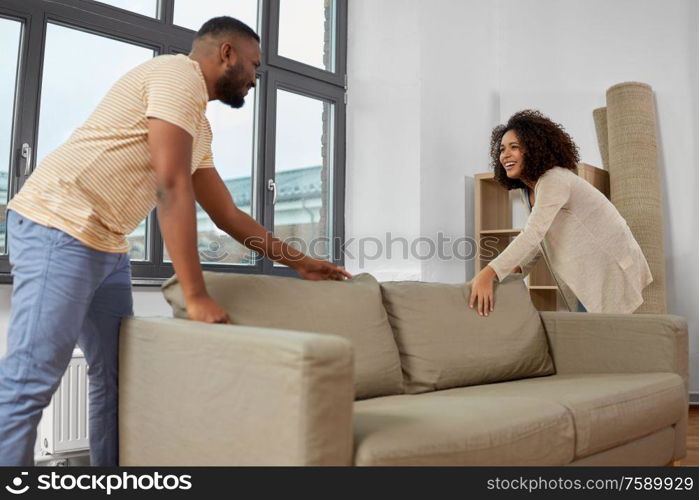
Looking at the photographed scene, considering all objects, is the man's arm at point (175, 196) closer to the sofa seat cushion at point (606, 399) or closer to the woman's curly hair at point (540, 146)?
the sofa seat cushion at point (606, 399)

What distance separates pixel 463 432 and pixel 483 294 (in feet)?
3.20

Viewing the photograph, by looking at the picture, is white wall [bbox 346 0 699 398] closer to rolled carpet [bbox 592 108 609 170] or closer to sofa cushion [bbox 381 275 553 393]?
rolled carpet [bbox 592 108 609 170]

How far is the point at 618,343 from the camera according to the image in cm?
239

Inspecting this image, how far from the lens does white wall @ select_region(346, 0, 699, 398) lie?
12.7ft

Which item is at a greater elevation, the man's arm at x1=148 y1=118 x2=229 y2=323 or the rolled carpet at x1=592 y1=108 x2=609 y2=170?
the rolled carpet at x1=592 y1=108 x2=609 y2=170

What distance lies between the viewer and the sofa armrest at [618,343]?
2.32 meters

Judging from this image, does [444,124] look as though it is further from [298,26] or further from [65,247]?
[65,247]

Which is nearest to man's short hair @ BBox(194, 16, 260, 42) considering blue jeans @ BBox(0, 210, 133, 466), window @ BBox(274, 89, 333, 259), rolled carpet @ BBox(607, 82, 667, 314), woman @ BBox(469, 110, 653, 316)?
blue jeans @ BBox(0, 210, 133, 466)

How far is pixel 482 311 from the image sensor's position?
7.63 ft

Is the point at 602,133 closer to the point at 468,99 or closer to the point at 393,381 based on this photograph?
the point at 468,99

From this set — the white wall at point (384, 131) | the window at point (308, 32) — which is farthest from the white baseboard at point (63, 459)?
the window at point (308, 32)

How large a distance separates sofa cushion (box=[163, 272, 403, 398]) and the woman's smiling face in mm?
956

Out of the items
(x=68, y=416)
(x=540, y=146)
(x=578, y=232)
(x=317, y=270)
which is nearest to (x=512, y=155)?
(x=540, y=146)

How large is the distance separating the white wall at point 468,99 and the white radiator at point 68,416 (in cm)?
186
